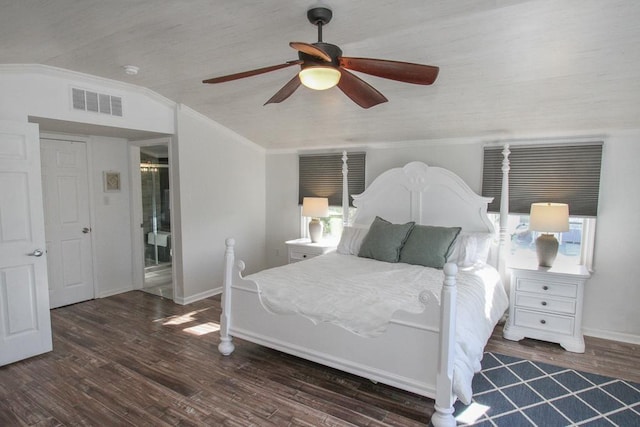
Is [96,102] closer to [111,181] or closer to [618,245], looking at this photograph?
[111,181]

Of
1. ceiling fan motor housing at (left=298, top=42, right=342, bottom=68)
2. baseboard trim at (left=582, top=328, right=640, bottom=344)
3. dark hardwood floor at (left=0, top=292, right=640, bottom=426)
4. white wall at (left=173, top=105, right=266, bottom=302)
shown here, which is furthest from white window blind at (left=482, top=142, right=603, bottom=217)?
white wall at (left=173, top=105, right=266, bottom=302)

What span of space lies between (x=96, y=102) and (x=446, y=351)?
3757 millimetres

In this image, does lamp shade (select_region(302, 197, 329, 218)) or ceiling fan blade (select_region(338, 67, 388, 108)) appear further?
lamp shade (select_region(302, 197, 329, 218))

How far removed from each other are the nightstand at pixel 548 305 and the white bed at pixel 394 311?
0.64ft

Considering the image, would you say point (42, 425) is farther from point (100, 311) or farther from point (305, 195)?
point (305, 195)

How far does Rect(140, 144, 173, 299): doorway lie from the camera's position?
5180mm

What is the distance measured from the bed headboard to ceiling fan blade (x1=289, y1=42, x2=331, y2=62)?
8.60 ft

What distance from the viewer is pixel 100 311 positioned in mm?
4270

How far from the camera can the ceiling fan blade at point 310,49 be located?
1707mm

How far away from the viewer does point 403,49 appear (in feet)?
8.73

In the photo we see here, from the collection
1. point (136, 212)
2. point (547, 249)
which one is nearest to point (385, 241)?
point (547, 249)

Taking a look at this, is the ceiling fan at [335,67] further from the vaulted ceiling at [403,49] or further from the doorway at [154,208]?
the doorway at [154,208]

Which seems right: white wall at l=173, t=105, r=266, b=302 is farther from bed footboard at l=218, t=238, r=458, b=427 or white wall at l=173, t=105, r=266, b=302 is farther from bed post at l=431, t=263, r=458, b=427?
bed post at l=431, t=263, r=458, b=427

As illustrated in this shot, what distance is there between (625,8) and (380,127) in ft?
7.75
